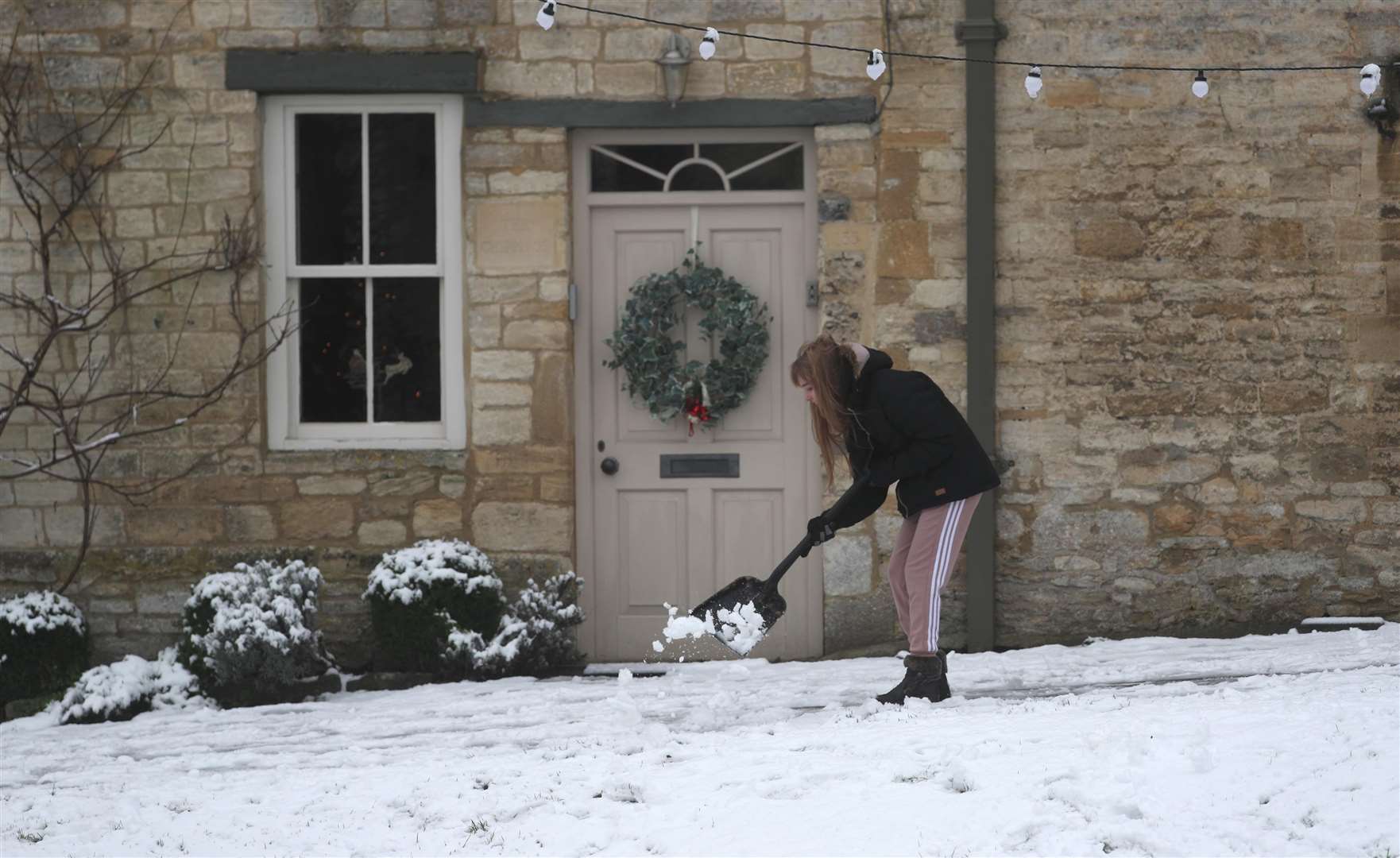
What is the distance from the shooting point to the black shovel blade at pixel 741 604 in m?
6.05

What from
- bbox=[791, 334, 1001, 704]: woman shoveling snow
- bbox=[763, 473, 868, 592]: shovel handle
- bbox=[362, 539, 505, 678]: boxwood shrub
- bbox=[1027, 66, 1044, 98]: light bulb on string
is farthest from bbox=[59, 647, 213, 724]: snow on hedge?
bbox=[1027, 66, 1044, 98]: light bulb on string

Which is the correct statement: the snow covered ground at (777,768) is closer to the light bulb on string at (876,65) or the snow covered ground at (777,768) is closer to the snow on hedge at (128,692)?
the snow on hedge at (128,692)

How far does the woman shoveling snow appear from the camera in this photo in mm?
5984

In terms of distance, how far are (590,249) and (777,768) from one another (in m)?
3.73

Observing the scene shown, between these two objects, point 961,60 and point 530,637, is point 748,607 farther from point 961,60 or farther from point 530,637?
point 961,60

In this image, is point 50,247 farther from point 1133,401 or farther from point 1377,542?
point 1377,542

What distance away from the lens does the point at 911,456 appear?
19.7 ft

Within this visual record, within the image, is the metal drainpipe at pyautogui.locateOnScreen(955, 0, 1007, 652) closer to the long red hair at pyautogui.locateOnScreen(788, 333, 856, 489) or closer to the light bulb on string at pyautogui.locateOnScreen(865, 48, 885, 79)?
the light bulb on string at pyautogui.locateOnScreen(865, 48, 885, 79)

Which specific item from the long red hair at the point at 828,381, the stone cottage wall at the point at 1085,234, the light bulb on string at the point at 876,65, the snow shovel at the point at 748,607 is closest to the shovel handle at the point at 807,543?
the snow shovel at the point at 748,607

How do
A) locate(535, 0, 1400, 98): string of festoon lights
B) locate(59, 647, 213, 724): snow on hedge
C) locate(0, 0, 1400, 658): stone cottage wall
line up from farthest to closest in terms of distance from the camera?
1. locate(0, 0, 1400, 658): stone cottage wall
2. locate(535, 0, 1400, 98): string of festoon lights
3. locate(59, 647, 213, 724): snow on hedge

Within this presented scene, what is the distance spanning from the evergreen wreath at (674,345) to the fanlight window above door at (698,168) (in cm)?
52

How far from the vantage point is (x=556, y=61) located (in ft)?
25.9

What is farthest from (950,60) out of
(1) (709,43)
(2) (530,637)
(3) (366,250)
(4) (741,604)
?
(2) (530,637)

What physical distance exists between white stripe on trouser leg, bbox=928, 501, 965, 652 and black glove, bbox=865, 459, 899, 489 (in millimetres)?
272
